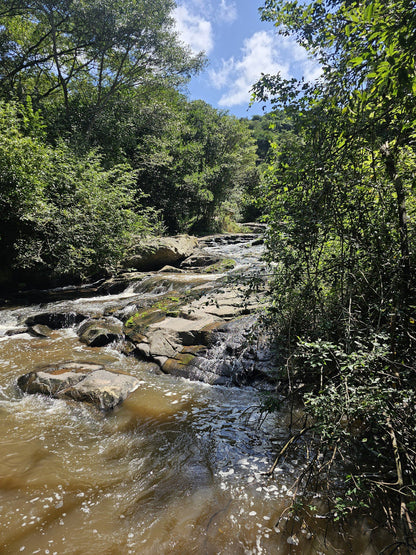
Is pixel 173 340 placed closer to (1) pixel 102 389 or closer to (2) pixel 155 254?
(1) pixel 102 389

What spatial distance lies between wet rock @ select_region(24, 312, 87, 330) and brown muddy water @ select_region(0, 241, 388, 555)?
11.2 ft

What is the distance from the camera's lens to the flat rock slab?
4.46m

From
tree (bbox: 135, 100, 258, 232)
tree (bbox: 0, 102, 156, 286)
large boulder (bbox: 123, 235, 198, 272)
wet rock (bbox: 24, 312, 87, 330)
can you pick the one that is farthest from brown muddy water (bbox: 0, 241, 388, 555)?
tree (bbox: 135, 100, 258, 232)

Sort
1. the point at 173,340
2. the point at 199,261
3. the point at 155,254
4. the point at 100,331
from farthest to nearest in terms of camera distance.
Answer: the point at 199,261 → the point at 155,254 → the point at 100,331 → the point at 173,340

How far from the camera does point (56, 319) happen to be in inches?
321

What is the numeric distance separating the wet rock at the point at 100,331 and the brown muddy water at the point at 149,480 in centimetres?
213

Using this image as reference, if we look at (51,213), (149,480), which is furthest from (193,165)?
(149,480)

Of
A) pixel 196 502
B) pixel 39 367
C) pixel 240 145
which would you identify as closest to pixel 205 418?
pixel 196 502

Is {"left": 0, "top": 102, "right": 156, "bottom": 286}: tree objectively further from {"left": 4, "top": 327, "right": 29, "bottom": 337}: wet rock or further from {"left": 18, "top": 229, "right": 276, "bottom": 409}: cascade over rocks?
{"left": 4, "top": 327, "right": 29, "bottom": 337}: wet rock

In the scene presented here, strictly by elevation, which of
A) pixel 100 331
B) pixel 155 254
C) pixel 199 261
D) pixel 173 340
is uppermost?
pixel 155 254

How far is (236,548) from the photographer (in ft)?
7.31

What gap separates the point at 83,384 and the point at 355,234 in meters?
4.56

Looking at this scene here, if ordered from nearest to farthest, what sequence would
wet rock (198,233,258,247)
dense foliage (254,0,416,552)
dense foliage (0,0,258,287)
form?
dense foliage (254,0,416,552) < dense foliage (0,0,258,287) < wet rock (198,233,258,247)

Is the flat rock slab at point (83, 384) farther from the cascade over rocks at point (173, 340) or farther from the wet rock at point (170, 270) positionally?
the wet rock at point (170, 270)
